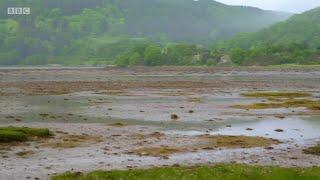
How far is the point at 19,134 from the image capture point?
32125 millimetres

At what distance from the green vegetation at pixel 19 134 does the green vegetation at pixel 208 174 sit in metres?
10.7

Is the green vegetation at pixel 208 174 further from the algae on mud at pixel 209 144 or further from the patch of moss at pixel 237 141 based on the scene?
the patch of moss at pixel 237 141

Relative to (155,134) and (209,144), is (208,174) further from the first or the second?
(155,134)

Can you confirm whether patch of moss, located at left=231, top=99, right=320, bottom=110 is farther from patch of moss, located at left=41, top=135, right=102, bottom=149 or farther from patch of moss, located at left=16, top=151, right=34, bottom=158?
patch of moss, located at left=16, top=151, right=34, bottom=158

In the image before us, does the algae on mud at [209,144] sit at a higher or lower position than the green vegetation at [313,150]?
lower

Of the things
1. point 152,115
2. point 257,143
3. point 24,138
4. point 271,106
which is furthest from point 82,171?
point 271,106

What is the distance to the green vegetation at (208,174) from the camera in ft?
68.6

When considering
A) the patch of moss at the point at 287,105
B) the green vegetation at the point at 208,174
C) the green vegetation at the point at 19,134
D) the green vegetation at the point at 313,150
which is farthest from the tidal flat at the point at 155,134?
the green vegetation at the point at 208,174

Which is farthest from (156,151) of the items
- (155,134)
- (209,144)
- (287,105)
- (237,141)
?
(287,105)

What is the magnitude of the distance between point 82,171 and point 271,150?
1155cm

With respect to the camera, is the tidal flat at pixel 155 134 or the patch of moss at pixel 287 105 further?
the patch of moss at pixel 287 105

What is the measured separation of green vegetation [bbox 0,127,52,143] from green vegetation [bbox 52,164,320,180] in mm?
10732

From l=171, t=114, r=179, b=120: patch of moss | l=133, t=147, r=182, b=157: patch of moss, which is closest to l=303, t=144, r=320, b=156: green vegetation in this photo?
l=133, t=147, r=182, b=157: patch of moss

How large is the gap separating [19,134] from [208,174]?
15.0 meters
